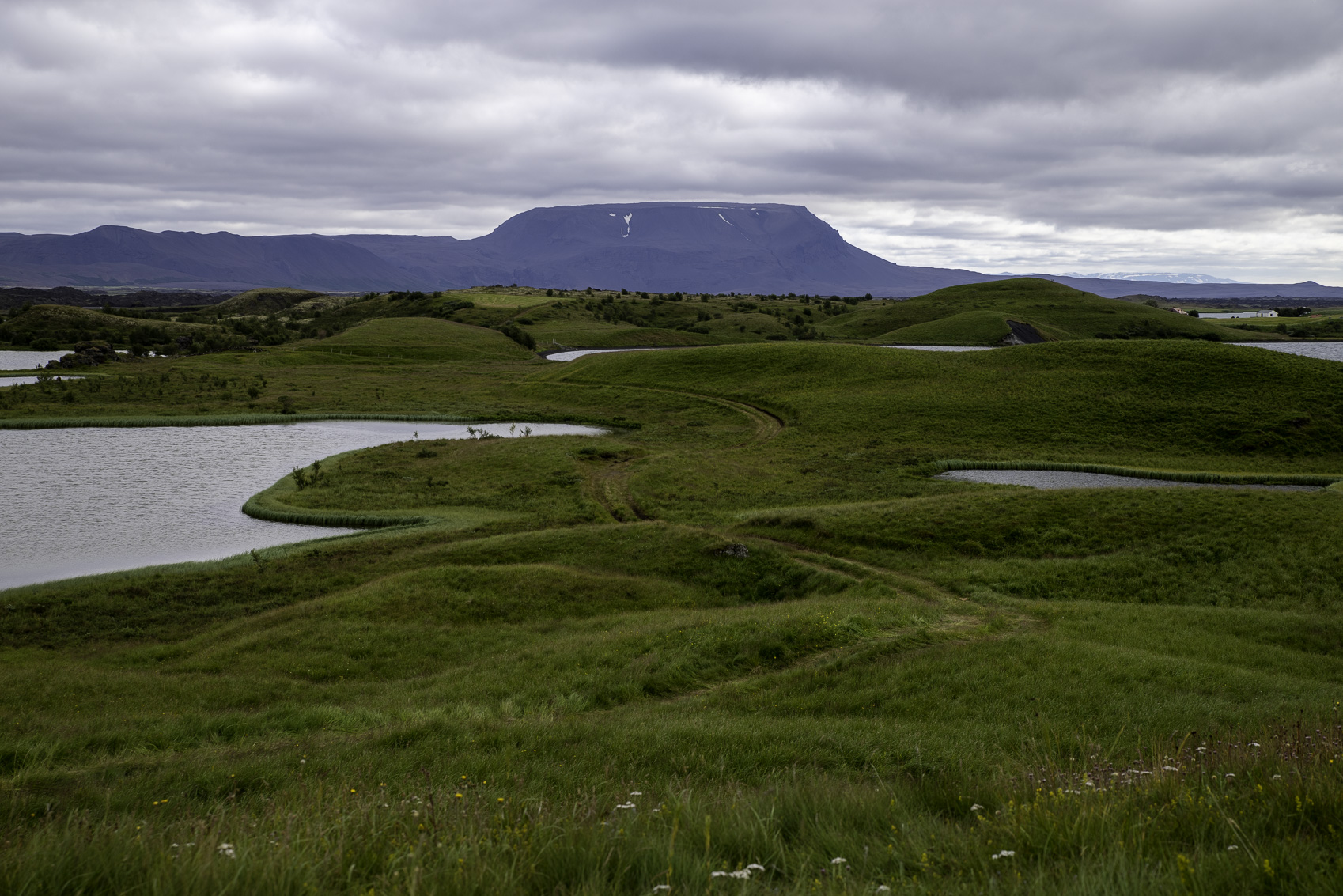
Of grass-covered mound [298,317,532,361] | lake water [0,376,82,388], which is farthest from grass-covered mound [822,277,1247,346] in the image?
lake water [0,376,82,388]

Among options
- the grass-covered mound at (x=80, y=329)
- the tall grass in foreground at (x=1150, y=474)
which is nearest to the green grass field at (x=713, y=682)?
the tall grass in foreground at (x=1150, y=474)

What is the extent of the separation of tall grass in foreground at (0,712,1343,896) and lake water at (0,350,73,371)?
4880 inches

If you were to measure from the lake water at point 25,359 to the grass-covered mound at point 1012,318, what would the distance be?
454ft

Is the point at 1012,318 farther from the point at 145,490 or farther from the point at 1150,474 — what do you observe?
the point at 145,490

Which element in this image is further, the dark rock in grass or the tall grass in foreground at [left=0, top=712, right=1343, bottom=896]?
the dark rock in grass

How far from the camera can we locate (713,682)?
18.2m

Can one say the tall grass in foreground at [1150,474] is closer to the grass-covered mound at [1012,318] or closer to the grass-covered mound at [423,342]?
the grass-covered mound at [423,342]

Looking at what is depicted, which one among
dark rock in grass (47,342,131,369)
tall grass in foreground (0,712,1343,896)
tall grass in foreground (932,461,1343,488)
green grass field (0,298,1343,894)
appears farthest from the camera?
dark rock in grass (47,342,131,369)

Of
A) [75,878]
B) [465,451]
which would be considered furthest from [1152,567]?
[465,451]

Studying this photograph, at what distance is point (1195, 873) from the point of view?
503 cm

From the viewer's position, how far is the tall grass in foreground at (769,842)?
5.11m

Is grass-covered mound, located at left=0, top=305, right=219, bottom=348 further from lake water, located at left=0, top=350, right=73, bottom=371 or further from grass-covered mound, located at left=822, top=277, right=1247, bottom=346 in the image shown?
grass-covered mound, located at left=822, top=277, right=1247, bottom=346

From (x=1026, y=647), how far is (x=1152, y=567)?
12.8 metres

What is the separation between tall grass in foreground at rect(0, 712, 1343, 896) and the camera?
16.8 ft
